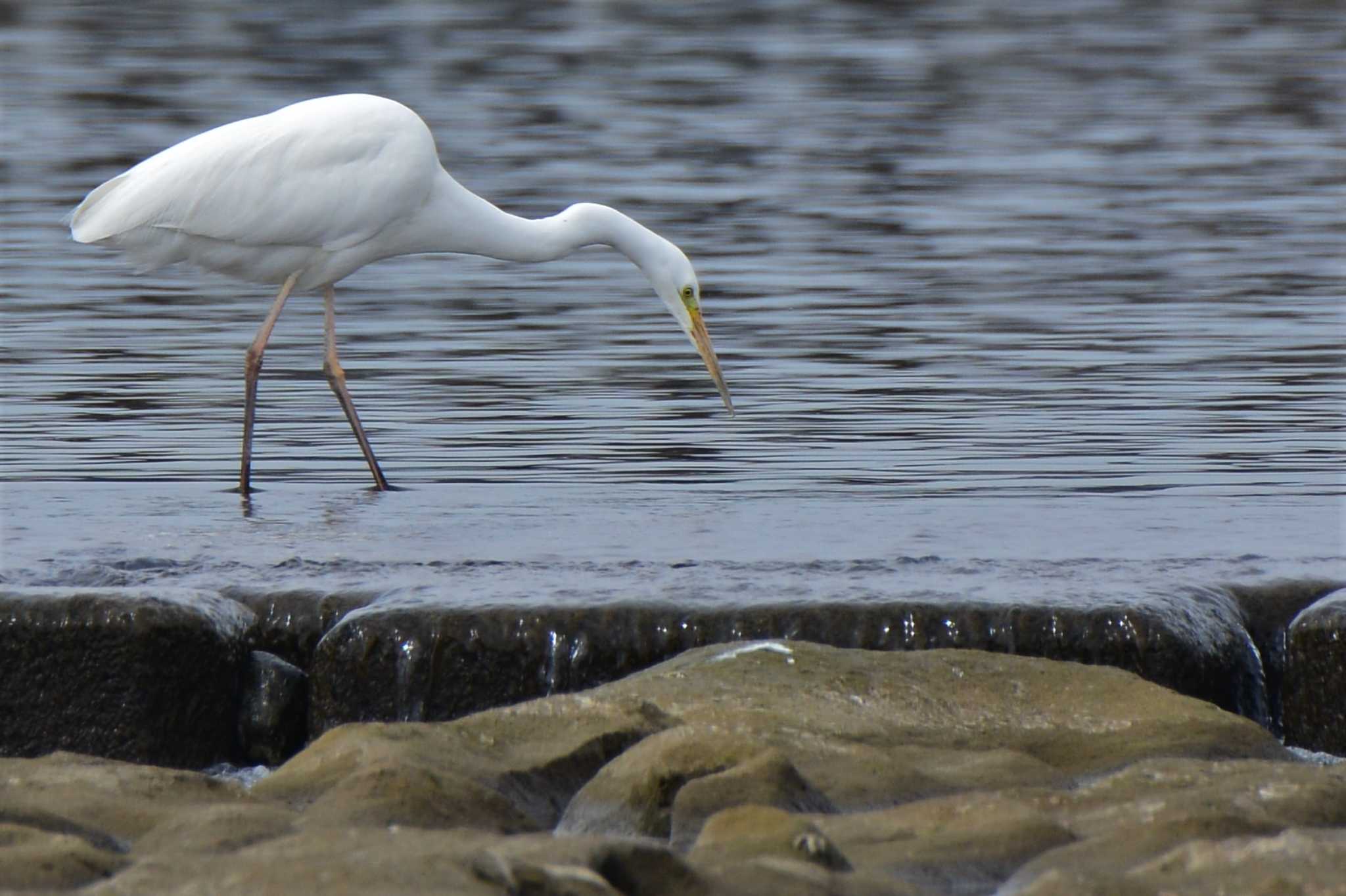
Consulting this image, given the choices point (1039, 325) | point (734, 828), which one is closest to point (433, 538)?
point (734, 828)

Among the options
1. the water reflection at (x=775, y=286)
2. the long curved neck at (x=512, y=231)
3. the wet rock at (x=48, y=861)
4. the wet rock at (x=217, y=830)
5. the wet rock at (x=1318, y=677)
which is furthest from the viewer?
the long curved neck at (x=512, y=231)

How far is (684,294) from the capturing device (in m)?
9.64

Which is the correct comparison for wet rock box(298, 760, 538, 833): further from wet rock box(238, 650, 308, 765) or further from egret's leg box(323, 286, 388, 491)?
egret's leg box(323, 286, 388, 491)

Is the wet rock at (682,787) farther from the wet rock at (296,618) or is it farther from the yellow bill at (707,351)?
the yellow bill at (707,351)

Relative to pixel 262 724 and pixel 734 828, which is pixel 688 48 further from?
pixel 734 828

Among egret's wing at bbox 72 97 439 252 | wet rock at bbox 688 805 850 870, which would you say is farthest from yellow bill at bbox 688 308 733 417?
wet rock at bbox 688 805 850 870

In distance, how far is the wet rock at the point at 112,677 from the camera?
5.66 m

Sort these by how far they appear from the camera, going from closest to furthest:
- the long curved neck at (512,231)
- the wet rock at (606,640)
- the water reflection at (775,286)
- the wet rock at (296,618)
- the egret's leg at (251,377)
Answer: the wet rock at (606,640)
the wet rock at (296,618)
the egret's leg at (251,377)
the water reflection at (775,286)
the long curved neck at (512,231)

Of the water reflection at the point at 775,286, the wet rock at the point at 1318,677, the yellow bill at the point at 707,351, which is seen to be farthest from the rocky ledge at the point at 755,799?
the yellow bill at the point at 707,351

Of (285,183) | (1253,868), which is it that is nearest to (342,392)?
(285,183)

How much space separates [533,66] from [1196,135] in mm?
7266

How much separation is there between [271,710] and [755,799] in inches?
77.3

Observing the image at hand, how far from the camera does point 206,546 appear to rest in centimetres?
711

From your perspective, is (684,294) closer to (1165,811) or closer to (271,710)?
(271,710)
